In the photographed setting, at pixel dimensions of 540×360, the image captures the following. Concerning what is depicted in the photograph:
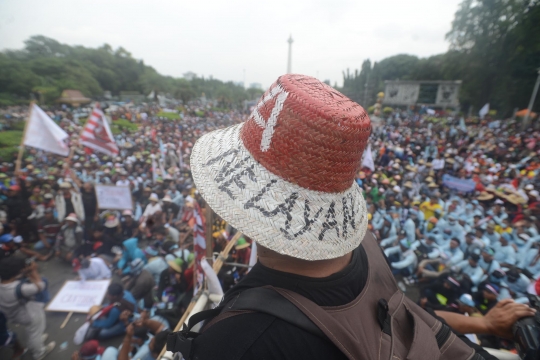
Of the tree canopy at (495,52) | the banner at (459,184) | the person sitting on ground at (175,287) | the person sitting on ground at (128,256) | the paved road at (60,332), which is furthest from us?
the tree canopy at (495,52)

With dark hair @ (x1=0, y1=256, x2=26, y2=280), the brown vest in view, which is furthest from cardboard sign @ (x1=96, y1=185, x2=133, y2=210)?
the brown vest

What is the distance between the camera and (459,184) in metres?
9.84

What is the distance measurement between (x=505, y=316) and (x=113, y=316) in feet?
15.3

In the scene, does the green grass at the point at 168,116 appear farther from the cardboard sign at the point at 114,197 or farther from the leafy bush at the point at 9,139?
the cardboard sign at the point at 114,197

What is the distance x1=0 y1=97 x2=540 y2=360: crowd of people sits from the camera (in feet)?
12.1

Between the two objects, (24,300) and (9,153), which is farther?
(9,153)

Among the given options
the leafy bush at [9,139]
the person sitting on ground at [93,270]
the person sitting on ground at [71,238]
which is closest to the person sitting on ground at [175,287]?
the person sitting on ground at [93,270]

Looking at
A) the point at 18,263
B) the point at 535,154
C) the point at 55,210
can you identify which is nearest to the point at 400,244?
the point at 18,263

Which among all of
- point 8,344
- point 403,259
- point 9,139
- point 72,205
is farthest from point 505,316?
point 9,139

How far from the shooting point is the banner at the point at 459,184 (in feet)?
31.3

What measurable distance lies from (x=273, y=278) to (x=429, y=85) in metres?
48.0

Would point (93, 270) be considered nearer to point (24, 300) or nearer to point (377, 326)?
point (24, 300)

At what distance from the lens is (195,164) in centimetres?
125

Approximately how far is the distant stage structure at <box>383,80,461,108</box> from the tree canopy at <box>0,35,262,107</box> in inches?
1026
